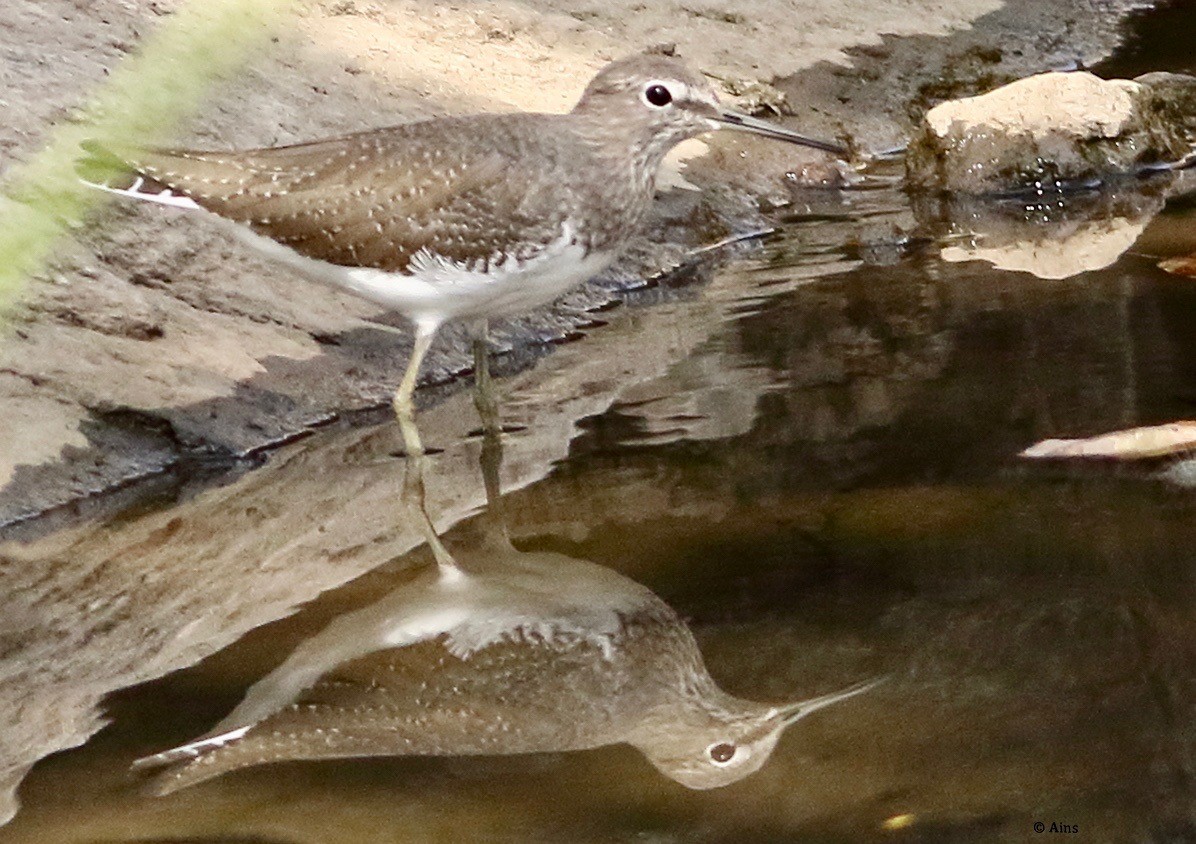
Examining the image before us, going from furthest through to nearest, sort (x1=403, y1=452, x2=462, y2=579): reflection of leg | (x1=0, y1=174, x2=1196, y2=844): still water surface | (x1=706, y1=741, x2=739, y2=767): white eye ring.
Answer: (x1=403, y1=452, x2=462, y2=579): reflection of leg < (x1=706, y1=741, x2=739, y2=767): white eye ring < (x1=0, y1=174, x2=1196, y2=844): still water surface

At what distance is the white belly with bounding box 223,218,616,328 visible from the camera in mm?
6055

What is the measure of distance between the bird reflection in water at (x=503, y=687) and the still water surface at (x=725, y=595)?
16mm

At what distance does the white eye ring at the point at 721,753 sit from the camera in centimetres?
367

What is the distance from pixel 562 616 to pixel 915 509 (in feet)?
3.85

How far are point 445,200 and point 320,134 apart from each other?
8.81ft

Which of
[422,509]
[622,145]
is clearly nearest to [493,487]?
[422,509]

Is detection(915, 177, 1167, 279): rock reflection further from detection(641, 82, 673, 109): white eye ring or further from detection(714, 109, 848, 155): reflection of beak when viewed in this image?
detection(641, 82, 673, 109): white eye ring

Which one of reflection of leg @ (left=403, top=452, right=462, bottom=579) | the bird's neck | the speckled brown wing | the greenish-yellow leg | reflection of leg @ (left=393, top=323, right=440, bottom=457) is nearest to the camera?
reflection of leg @ (left=403, top=452, right=462, bottom=579)

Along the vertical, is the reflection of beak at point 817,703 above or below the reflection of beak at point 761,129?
below

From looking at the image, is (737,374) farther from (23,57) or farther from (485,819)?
(23,57)

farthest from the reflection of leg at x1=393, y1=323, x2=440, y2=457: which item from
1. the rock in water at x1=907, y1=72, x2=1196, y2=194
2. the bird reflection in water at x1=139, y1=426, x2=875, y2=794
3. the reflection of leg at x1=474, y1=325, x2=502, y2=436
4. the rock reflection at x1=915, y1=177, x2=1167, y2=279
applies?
the rock in water at x1=907, y1=72, x2=1196, y2=194

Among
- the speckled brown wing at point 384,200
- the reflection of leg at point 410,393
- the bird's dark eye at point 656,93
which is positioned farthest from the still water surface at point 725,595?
the bird's dark eye at point 656,93

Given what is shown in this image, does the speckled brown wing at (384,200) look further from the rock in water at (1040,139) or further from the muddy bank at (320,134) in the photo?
the rock in water at (1040,139)

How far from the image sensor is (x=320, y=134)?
8500mm
